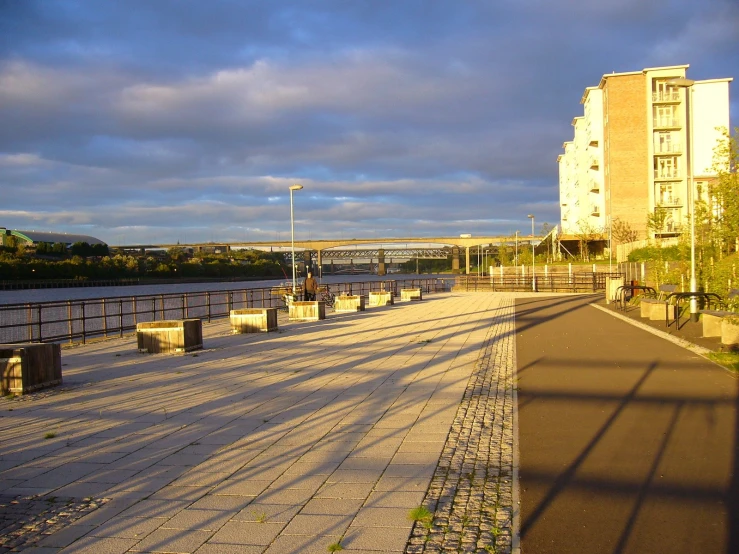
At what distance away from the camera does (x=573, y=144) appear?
81.0 m

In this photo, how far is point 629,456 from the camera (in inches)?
230

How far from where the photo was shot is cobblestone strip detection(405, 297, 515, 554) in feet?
13.6

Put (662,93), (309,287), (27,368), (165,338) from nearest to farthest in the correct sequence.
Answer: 1. (27,368)
2. (165,338)
3. (309,287)
4. (662,93)

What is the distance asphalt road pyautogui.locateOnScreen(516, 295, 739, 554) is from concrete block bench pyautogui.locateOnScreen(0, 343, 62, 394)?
6.74 m

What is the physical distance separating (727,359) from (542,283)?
3732 centimetres

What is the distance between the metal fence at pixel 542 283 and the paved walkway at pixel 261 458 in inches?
1349

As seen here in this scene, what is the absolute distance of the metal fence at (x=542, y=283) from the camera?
4428 centimetres

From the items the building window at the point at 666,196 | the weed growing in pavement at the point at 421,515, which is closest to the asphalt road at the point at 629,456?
the weed growing in pavement at the point at 421,515

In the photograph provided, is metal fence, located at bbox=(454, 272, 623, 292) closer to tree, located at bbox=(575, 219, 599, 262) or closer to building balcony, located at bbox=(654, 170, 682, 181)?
tree, located at bbox=(575, 219, 599, 262)

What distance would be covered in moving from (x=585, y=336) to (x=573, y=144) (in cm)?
7010

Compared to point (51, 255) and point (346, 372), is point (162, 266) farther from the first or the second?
point (346, 372)

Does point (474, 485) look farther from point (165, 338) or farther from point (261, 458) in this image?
point (165, 338)

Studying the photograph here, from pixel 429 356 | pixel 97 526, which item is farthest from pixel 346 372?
pixel 97 526

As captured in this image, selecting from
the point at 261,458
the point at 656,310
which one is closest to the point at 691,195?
the point at 656,310
